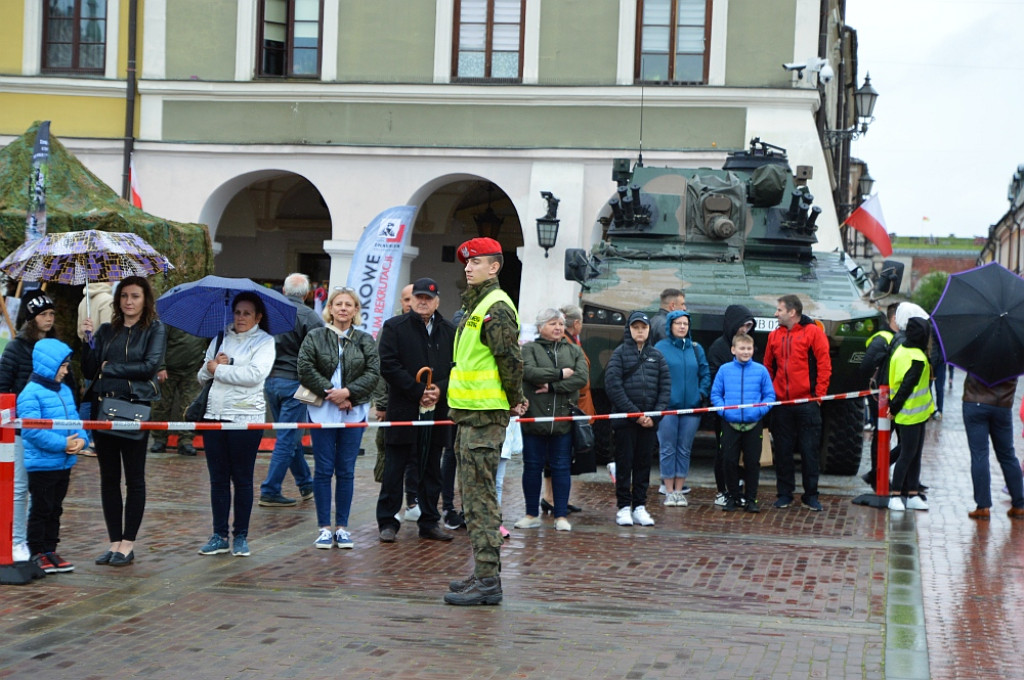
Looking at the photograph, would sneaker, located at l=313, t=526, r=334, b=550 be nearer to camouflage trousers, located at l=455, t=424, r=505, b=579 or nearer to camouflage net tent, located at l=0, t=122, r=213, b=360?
camouflage trousers, located at l=455, t=424, r=505, b=579

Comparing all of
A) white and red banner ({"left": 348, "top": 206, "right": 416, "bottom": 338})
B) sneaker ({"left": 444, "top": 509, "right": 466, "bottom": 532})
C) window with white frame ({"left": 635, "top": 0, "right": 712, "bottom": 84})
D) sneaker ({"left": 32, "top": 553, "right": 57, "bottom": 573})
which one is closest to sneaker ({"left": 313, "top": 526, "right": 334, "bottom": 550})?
sneaker ({"left": 444, "top": 509, "right": 466, "bottom": 532})

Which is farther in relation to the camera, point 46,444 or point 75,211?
point 75,211

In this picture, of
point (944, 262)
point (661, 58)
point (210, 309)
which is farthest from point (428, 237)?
point (944, 262)

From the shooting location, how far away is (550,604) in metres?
6.87

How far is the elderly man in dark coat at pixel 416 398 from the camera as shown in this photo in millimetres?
8672

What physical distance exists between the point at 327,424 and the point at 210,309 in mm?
1104

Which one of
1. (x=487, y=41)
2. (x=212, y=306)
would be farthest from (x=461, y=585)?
(x=487, y=41)

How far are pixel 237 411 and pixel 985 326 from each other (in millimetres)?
5794

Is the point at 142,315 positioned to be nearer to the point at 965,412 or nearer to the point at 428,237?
the point at 965,412

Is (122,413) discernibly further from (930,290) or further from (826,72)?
(930,290)

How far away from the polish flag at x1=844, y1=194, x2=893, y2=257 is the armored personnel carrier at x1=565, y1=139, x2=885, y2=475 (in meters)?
7.74

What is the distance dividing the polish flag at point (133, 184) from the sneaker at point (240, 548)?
48.4 feet

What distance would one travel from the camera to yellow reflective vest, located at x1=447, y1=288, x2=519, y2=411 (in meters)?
7.00

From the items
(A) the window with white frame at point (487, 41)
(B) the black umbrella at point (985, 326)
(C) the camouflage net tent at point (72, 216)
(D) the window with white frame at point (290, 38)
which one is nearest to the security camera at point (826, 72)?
(A) the window with white frame at point (487, 41)
